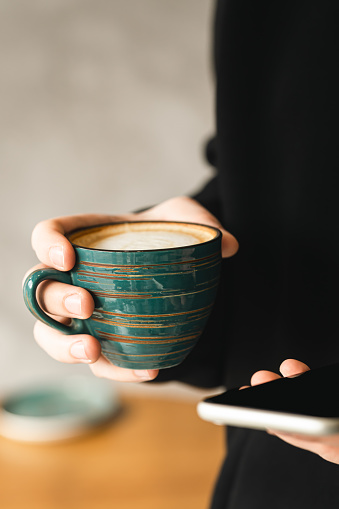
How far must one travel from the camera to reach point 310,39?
45 centimetres

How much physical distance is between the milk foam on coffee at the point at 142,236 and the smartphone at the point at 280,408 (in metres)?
0.14

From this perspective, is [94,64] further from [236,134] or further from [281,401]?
[281,401]

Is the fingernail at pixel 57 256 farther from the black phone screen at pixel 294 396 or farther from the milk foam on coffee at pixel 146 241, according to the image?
the black phone screen at pixel 294 396

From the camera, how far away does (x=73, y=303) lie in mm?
329

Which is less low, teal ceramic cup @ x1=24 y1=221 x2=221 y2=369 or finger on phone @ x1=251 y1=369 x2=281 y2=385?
teal ceramic cup @ x1=24 y1=221 x2=221 y2=369

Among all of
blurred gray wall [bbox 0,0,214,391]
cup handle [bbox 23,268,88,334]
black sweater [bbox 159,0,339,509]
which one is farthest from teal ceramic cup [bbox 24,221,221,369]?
blurred gray wall [bbox 0,0,214,391]

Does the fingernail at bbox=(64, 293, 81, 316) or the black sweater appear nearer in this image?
the fingernail at bbox=(64, 293, 81, 316)

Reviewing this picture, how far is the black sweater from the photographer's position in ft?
1.46

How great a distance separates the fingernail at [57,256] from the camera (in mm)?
331

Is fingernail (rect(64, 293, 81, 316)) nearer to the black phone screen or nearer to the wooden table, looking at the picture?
the black phone screen

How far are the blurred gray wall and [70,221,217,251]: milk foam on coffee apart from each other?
2.69 feet

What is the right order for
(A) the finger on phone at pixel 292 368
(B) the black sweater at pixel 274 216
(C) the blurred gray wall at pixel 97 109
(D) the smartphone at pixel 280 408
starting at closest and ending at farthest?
(D) the smartphone at pixel 280 408 < (A) the finger on phone at pixel 292 368 < (B) the black sweater at pixel 274 216 < (C) the blurred gray wall at pixel 97 109

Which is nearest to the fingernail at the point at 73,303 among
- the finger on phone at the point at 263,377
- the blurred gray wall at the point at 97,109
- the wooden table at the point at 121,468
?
the finger on phone at the point at 263,377

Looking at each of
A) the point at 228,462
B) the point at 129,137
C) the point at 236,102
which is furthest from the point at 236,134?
the point at 129,137
